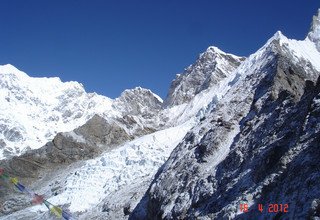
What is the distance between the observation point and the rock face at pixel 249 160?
26.5 m

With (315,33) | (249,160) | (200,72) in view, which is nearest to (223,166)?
(249,160)

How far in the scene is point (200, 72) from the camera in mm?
177875

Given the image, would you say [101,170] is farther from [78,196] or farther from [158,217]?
[158,217]

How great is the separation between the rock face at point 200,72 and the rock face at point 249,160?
110 metres

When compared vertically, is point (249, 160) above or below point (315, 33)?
below

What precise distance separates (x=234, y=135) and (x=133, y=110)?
156 m

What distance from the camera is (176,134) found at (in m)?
92.5

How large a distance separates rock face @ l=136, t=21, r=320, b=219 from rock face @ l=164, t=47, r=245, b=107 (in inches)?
4345

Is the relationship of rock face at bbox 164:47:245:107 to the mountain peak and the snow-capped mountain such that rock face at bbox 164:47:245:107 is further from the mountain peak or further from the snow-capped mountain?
the snow-capped mountain

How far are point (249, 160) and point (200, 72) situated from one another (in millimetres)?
145213

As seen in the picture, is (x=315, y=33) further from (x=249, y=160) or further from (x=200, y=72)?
(x=249, y=160)
